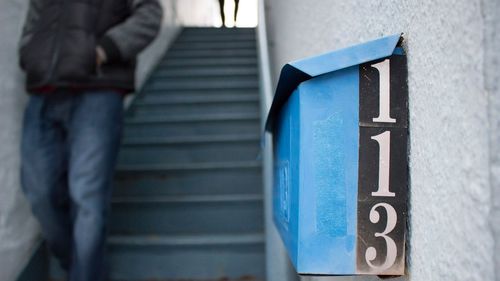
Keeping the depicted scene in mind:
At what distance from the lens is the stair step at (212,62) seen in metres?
3.34

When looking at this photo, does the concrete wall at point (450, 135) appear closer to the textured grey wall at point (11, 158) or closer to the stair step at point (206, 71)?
the textured grey wall at point (11, 158)

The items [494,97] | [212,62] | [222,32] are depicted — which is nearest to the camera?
[494,97]

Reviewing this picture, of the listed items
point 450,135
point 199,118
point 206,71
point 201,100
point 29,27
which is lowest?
point 450,135

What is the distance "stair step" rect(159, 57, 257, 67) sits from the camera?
3.34 meters

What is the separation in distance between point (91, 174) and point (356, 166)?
1.00 metres

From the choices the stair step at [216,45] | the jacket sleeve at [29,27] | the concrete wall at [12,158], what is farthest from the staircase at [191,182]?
the jacket sleeve at [29,27]

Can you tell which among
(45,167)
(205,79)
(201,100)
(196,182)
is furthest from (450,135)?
(205,79)

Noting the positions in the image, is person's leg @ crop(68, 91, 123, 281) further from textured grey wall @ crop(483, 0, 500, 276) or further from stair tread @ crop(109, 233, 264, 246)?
textured grey wall @ crop(483, 0, 500, 276)

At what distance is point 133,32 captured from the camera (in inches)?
54.1

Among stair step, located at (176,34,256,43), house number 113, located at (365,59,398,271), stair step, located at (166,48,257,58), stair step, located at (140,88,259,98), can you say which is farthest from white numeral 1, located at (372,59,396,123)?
stair step, located at (176,34,256,43)

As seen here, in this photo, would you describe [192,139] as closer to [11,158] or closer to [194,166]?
[194,166]

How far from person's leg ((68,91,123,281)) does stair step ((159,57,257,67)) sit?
6.68 feet

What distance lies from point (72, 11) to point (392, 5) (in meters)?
1.09

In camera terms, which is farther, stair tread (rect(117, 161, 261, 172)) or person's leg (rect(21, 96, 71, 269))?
stair tread (rect(117, 161, 261, 172))
